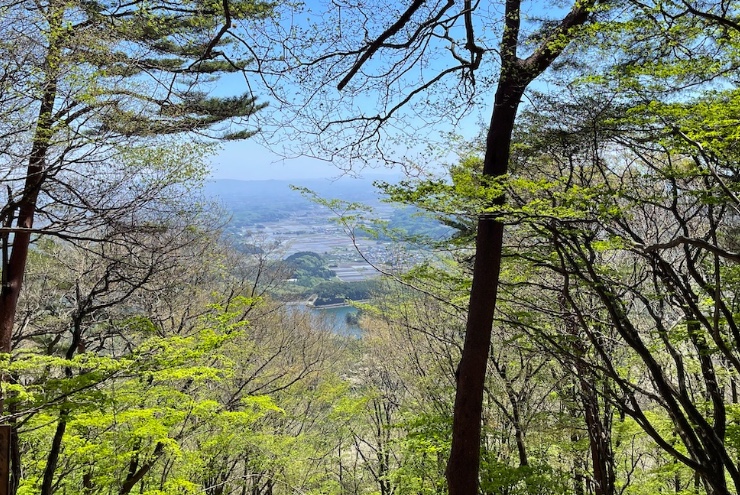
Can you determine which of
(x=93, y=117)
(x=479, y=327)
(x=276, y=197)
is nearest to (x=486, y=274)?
(x=479, y=327)

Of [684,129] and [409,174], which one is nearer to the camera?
[684,129]

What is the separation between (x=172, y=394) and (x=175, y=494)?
999 mm

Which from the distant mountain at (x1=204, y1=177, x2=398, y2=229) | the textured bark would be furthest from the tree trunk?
the distant mountain at (x1=204, y1=177, x2=398, y2=229)

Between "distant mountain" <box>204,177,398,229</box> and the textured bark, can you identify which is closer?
the textured bark

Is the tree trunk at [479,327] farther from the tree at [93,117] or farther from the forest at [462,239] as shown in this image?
the tree at [93,117]

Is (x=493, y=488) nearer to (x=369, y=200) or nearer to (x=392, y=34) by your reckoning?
(x=369, y=200)

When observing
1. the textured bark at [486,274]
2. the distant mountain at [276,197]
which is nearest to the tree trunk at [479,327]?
the textured bark at [486,274]

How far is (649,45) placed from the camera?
311 centimetres

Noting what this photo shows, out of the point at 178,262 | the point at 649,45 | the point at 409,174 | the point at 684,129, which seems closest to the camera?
the point at 684,129

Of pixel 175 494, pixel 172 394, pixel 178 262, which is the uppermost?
pixel 178 262

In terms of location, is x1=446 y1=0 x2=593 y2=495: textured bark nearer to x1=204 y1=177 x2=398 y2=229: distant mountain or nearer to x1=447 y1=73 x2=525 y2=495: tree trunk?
x1=447 y1=73 x2=525 y2=495: tree trunk

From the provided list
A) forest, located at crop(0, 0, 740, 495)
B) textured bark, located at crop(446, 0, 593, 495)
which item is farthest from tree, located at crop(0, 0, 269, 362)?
textured bark, located at crop(446, 0, 593, 495)

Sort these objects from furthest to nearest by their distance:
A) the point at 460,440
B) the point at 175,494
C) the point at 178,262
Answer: the point at 178,262, the point at 175,494, the point at 460,440

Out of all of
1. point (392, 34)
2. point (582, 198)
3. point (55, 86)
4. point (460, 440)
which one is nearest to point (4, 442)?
point (55, 86)
